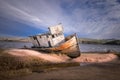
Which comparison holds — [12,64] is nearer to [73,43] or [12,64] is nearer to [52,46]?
[52,46]

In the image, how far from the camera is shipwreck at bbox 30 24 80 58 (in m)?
24.1

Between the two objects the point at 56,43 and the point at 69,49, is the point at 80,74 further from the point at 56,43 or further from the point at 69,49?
the point at 56,43

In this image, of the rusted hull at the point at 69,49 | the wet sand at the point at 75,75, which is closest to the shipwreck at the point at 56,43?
the rusted hull at the point at 69,49

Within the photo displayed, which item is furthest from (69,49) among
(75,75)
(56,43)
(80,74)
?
(75,75)

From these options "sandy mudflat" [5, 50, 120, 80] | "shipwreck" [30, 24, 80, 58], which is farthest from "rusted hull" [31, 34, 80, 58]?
"sandy mudflat" [5, 50, 120, 80]

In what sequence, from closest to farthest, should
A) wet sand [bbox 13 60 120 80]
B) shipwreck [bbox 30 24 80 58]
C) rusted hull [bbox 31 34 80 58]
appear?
wet sand [bbox 13 60 120 80], rusted hull [bbox 31 34 80 58], shipwreck [bbox 30 24 80 58]

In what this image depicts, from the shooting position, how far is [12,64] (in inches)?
601

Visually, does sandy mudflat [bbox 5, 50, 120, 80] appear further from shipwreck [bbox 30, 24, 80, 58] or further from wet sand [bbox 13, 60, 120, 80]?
shipwreck [bbox 30, 24, 80, 58]

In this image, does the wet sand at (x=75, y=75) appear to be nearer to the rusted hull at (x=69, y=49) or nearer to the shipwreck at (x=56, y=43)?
the rusted hull at (x=69, y=49)

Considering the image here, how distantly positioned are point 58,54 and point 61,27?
19.0 ft

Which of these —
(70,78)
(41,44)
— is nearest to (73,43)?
(41,44)

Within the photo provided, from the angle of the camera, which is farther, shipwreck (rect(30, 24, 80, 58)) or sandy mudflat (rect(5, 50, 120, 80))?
shipwreck (rect(30, 24, 80, 58))

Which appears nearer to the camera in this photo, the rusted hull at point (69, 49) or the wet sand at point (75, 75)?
the wet sand at point (75, 75)

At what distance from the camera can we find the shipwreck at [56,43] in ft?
79.0
